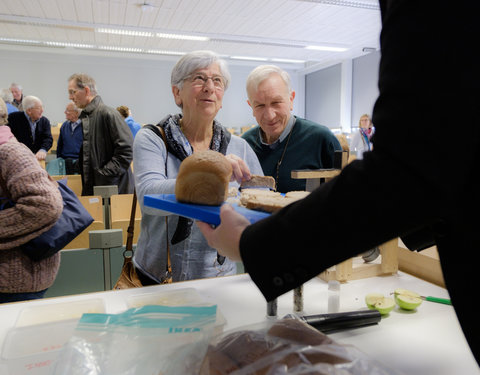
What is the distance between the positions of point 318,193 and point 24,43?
12068mm

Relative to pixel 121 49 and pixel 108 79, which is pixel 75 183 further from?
pixel 108 79

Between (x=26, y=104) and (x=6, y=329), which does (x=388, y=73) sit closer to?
(x=6, y=329)

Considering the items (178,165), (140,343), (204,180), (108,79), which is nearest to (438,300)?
(204,180)

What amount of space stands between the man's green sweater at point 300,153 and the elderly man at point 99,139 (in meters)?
1.80

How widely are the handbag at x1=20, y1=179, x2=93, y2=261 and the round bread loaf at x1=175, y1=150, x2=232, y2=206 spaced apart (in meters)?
0.74

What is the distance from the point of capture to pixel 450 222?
0.56 metres

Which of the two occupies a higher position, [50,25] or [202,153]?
[50,25]

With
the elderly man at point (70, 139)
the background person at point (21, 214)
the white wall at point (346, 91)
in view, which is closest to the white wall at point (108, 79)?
the white wall at point (346, 91)

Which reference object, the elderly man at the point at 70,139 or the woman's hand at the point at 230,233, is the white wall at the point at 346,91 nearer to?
the elderly man at the point at 70,139

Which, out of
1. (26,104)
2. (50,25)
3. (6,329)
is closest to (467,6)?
(6,329)

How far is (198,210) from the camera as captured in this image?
95cm

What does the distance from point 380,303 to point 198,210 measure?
2.03ft

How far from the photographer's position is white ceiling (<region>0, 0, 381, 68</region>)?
7.05m

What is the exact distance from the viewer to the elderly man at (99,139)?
11.6 ft
